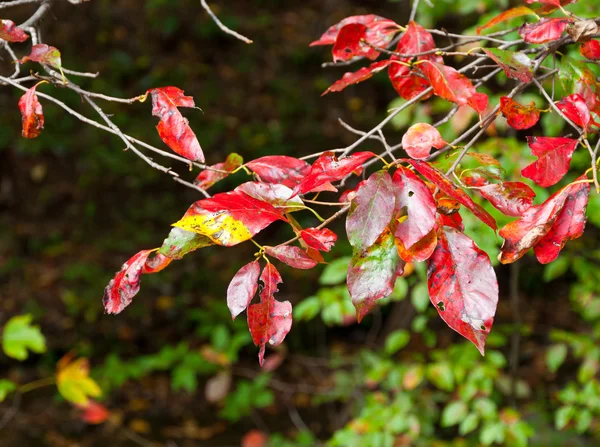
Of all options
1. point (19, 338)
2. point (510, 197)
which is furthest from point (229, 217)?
point (19, 338)

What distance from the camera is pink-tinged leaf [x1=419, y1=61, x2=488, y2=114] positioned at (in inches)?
32.2

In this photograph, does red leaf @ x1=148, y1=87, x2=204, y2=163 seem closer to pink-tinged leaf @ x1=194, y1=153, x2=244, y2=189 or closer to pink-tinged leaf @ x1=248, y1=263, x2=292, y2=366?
pink-tinged leaf @ x1=194, y1=153, x2=244, y2=189

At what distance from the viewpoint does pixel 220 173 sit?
0.94 m

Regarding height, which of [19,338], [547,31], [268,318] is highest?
[547,31]

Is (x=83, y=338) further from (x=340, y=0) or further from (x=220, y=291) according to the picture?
(x=340, y=0)

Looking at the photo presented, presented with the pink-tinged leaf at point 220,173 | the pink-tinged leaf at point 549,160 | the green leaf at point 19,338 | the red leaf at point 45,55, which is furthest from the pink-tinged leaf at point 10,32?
the green leaf at point 19,338

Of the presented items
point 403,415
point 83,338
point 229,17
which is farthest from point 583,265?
point 229,17

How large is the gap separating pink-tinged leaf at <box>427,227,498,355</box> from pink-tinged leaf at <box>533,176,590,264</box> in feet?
0.25

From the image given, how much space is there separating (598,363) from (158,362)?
6.95 ft

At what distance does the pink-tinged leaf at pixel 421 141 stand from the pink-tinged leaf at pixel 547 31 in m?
0.19

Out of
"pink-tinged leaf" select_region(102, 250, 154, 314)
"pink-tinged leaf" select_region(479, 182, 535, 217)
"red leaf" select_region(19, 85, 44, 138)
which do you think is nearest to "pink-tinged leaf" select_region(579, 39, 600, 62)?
"pink-tinged leaf" select_region(479, 182, 535, 217)

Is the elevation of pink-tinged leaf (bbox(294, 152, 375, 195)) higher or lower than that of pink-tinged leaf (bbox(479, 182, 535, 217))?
higher

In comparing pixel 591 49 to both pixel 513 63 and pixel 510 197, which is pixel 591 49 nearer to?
pixel 513 63

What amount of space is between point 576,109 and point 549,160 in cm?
7
